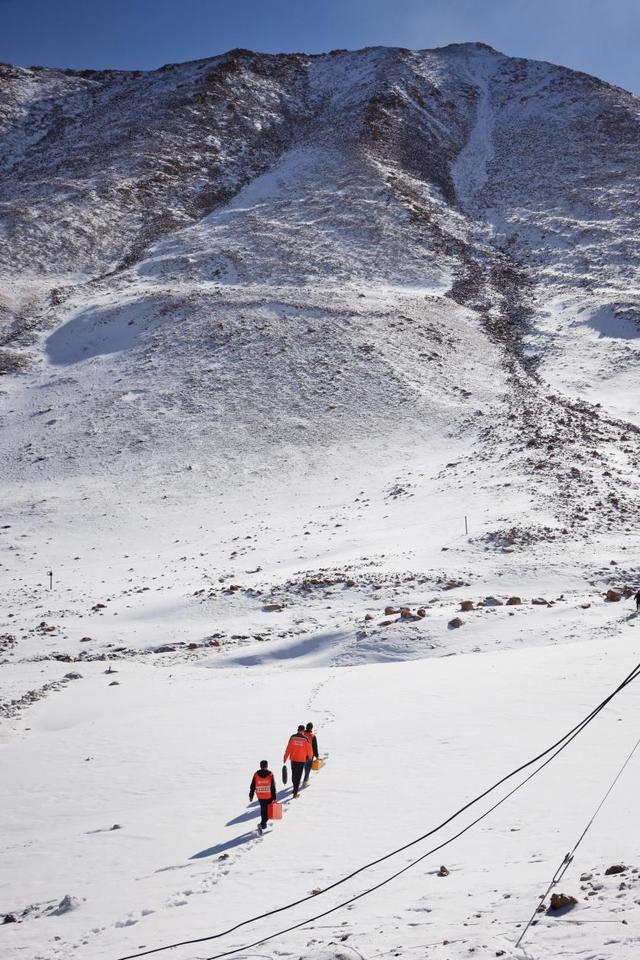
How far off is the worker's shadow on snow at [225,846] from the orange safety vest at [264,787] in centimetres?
48

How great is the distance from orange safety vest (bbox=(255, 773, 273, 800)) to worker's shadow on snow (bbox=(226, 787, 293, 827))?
0.68m

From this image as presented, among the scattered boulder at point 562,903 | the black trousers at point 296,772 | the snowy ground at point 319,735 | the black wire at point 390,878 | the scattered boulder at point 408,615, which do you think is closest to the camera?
the scattered boulder at point 562,903

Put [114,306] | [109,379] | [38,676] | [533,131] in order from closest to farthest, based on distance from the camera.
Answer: [38,676]
[109,379]
[114,306]
[533,131]

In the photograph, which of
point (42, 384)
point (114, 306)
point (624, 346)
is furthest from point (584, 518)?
point (114, 306)

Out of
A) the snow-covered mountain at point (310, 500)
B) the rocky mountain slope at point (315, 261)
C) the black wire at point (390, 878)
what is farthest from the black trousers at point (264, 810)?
the rocky mountain slope at point (315, 261)

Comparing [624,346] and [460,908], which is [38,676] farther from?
[624,346]

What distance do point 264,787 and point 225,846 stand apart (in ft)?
3.00

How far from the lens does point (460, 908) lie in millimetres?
6688

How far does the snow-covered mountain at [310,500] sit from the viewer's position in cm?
903

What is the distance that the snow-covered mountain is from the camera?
29.6ft

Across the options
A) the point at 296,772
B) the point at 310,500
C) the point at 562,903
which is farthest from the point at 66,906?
the point at 310,500

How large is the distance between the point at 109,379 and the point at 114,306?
1151 cm

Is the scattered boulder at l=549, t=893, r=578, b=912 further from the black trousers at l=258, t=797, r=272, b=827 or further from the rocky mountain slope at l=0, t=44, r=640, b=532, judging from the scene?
the rocky mountain slope at l=0, t=44, r=640, b=532

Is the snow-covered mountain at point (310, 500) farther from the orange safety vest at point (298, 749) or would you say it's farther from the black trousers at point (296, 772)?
the orange safety vest at point (298, 749)
